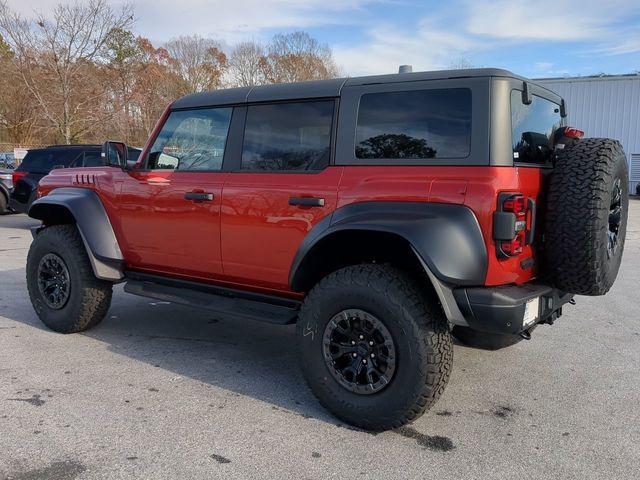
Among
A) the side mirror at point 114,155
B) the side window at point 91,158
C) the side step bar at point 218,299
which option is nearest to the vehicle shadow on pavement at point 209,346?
the side step bar at point 218,299

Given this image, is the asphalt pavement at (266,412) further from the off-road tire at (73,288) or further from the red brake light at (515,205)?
the red brake light at (515,205)

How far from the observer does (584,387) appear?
3836 mm

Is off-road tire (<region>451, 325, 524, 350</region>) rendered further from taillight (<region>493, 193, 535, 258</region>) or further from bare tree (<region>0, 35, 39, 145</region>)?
bare tree (<region>0, 35, 39, 145</region>)

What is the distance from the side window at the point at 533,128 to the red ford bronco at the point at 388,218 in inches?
0.7

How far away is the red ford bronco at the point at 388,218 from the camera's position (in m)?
2.91

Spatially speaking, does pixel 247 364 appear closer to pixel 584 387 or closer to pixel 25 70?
pixel 584 387

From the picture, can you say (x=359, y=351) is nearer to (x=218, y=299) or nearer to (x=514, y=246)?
(x=514, y=246)

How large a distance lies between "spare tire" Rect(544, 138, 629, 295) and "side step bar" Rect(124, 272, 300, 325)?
65.0 inches

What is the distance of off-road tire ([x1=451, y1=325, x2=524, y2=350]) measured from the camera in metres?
4.51

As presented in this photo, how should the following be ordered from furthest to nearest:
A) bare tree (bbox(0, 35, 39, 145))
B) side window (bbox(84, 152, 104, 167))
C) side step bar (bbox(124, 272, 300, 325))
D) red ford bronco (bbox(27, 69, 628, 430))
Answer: bare tree (bbox(0, 35, 39, 145))
side window (bbox(84, 152, 104, 167))
side step bar (bbox(124, 272, 300, 325))
red ford bronco (bbox(27, 69, 628, 430))

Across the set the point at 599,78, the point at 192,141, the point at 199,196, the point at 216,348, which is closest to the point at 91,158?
the point at 192,141

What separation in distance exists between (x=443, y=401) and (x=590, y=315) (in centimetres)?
294

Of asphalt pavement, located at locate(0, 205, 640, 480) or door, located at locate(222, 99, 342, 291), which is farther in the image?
door, located at locate(222, 99, 342, 291)

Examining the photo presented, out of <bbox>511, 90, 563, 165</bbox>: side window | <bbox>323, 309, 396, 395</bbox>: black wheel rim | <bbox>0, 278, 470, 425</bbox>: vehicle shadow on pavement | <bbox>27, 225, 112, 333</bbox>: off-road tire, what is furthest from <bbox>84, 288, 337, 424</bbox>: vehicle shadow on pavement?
<bbox>511, 90, 563, 165</bbox>: side window
